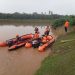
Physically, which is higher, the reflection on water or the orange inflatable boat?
the orange inflatable boat

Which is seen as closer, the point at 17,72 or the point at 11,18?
the point at 17,72

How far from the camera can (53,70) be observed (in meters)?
9.30

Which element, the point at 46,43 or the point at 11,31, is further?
the point at 11,31

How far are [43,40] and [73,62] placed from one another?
30.1 feet

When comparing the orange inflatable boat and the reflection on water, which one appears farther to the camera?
the reflection on water

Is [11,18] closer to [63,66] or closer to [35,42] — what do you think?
[35,42]

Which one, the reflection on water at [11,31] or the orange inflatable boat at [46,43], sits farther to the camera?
the reflection on water at [11,31]

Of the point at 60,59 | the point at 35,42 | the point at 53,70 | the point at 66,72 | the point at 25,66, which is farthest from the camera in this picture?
the point at 35,42

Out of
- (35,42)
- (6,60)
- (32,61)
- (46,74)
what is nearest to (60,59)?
(46,74)

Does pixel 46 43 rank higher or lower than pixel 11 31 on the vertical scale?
higher

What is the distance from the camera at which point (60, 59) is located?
1080cm

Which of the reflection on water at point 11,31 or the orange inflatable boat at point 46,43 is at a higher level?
the orange inflatable boat at point 46,43

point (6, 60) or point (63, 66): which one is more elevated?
point (63, 66)

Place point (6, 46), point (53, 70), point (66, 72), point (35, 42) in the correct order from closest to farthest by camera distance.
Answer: point (66, 72), point (53, 70), point (35, 42), point (6, 46)
